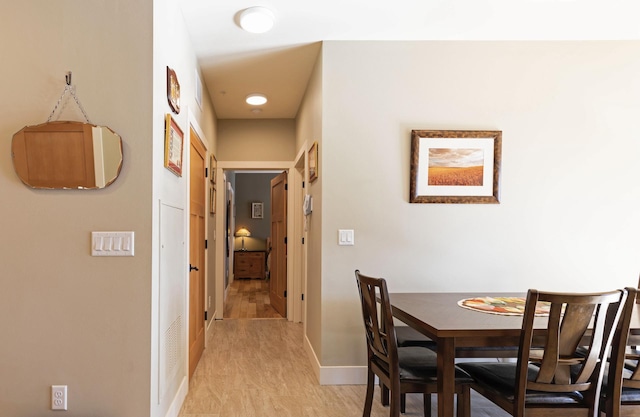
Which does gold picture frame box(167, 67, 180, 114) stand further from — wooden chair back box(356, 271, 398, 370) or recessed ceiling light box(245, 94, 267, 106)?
recessed ceiling light box(245, 94, 267, 106)

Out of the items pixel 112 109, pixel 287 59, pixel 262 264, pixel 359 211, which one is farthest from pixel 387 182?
pixel 262 264

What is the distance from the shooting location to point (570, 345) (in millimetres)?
1668

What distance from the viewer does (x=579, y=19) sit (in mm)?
2771

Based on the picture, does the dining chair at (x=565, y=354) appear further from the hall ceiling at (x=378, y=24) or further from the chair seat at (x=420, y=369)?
the hall ceiling at (x=378, y=24)

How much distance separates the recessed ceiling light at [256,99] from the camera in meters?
4.26

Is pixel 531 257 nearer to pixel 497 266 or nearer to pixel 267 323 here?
pixel 497 266

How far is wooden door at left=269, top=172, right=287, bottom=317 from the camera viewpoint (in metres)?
5.27

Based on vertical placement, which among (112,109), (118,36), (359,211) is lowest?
(359,211)

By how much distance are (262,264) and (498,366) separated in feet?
23.7

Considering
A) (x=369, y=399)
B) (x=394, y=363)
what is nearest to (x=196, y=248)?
(x=369, y=399)

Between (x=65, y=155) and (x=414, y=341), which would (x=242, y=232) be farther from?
(x=65, y=155)

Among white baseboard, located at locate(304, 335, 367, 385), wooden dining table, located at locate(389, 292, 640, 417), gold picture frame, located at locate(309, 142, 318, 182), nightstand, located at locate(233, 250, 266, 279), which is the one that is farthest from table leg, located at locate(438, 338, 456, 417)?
nightstand, located at locate(233, 250, 266, 279)

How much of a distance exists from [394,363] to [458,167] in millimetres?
1631

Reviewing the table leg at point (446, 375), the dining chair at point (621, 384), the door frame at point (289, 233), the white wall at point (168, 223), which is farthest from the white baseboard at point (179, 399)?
the door frame at point (289, 233)
